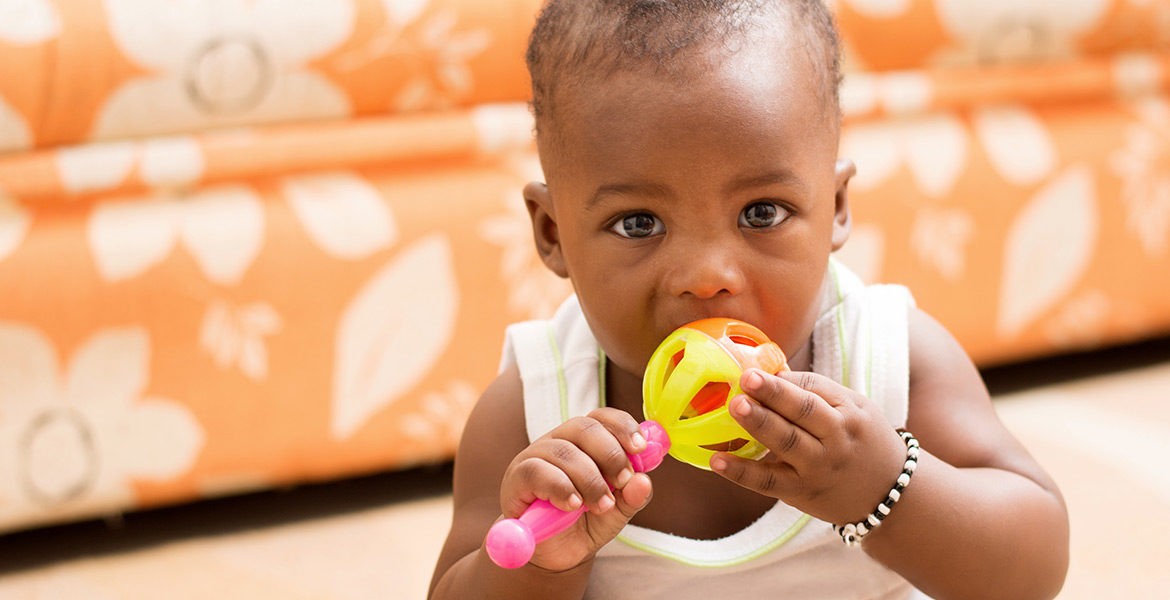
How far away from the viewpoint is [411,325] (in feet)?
3.41

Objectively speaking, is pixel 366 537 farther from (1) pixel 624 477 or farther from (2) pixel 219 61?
(1) pixel 624 477

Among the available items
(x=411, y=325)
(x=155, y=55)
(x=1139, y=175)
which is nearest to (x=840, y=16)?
(x=1139, y=175)

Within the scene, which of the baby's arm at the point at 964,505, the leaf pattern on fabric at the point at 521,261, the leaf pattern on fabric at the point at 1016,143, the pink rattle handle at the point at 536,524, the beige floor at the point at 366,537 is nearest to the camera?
the pink rattle handle at the point at 536,524

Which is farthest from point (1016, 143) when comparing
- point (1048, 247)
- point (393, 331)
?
point (393, 331)

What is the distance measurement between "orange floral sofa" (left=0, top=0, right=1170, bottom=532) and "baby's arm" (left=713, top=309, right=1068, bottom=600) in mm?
461

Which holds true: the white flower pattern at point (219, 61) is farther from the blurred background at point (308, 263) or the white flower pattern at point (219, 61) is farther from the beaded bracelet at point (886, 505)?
the beaded bracelet at point (886, 505)

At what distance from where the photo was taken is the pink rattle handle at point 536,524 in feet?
1.57

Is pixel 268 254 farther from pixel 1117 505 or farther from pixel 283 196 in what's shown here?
Answer: pixel 1117 505

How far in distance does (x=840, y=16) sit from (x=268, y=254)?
0.56 meters

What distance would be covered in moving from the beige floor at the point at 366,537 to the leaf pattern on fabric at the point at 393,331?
3.8 inches

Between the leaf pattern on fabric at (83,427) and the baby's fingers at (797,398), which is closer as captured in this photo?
the baby's fingers at (797,398)

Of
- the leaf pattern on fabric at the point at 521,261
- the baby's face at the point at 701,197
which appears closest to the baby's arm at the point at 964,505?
the baby's face at the point at 701,197

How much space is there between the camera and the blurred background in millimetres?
956

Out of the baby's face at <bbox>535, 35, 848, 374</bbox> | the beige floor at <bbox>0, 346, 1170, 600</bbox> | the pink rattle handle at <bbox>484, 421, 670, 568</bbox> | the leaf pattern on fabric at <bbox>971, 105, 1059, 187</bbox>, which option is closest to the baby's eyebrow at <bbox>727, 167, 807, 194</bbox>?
the baby's face at <bbox>535, 35, 848, 374</bbox>
